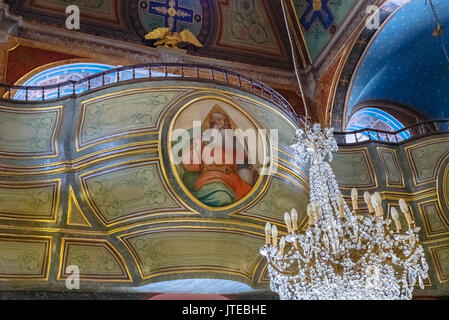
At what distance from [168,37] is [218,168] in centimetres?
433

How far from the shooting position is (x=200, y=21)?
35.6 ft

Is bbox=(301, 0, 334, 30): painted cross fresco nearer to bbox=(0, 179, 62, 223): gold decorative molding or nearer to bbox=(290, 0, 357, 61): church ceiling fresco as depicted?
bbox=(290, 0, 357, 61): church ceiling fresco

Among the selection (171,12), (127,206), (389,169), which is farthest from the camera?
(171,12)

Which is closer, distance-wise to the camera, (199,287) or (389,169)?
(199,287)

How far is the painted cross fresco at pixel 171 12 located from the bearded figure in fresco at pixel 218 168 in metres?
4.22

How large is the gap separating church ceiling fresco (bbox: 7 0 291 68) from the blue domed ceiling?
205 centimetres

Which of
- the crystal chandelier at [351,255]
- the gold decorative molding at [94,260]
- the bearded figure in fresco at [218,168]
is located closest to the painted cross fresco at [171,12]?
the bearded figure in fresco at [218,168]

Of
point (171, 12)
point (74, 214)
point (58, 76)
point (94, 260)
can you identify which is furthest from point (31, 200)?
point (171, 12)

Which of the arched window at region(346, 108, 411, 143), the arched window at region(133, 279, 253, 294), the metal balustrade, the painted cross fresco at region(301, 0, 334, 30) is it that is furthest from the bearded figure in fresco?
the arched window at region(346, 108, 411, 143)

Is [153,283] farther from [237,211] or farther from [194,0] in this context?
[194,0]

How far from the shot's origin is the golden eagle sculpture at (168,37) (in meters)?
10.1

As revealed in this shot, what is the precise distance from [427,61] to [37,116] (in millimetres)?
8402

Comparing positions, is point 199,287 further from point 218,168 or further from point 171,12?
point 171,12

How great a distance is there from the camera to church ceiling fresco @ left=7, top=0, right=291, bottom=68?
31.6 ft
